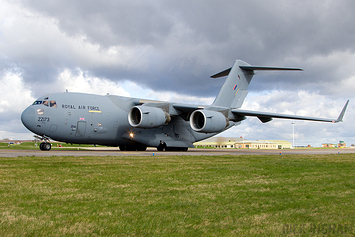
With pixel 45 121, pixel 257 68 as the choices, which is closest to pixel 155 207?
pixel 45 121

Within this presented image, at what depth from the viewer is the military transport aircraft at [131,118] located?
1930 centimetres

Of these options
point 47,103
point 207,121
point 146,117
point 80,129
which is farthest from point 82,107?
point 207,121

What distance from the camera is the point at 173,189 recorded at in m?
5.66

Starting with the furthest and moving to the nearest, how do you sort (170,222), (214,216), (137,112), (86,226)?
(137,112)
(214,216)
(170,222)
(86,226)

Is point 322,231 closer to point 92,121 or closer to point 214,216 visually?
point 214,216

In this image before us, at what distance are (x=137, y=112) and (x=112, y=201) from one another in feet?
57.9

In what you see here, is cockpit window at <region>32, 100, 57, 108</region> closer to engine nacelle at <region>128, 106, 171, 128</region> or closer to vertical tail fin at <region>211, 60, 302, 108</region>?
engine nacelle at <region>128, 106, 171, 128</region>

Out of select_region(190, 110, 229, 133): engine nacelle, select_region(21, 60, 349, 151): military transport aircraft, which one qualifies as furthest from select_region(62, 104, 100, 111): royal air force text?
select_region(190, 110, 229, 133): engine nacelle

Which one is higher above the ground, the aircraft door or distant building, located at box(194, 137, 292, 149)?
the aircraft door

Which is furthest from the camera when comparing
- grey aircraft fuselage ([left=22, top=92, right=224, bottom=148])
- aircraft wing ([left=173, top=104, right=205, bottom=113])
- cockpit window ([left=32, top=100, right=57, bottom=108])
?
aircraft wing ([left=173, top=104, right=205, bottom=113])

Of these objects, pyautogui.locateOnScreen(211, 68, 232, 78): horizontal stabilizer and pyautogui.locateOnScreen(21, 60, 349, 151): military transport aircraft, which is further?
pyautogui.locateOnScreen(211, 68, 232, 78): horizontal stabilizer

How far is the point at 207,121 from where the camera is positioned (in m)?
21.7

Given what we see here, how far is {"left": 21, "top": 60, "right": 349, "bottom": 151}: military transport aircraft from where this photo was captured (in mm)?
19297

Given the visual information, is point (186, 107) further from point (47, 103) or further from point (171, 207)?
point (171, 207)
